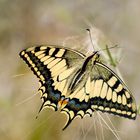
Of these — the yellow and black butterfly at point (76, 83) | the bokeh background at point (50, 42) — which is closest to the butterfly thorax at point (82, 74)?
the yellow and black butterfly at point (76, 83)

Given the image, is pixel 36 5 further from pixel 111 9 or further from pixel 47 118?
pixel 47 118

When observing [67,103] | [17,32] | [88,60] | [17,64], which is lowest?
[67,103]

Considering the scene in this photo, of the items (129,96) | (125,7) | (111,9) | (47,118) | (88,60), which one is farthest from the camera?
(111,9)

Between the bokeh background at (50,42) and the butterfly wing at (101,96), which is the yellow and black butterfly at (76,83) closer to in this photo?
the butterfly wing at (101,96)

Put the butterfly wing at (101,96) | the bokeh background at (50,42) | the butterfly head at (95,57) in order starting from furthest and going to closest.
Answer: the bokeh background at (50,42)
the butterfly head at (95,57)
the butterfly wing at (101,96)

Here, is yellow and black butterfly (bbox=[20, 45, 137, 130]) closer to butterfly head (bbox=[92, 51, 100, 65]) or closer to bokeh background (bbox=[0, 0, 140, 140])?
butterfly head (bbox=[92, 51, 100, 65])

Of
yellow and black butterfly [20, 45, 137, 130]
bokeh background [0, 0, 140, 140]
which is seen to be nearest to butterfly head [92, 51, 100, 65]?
yellow and black butterfly [20, 45, 137, 130]

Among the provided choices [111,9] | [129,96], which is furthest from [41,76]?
[111,9]
